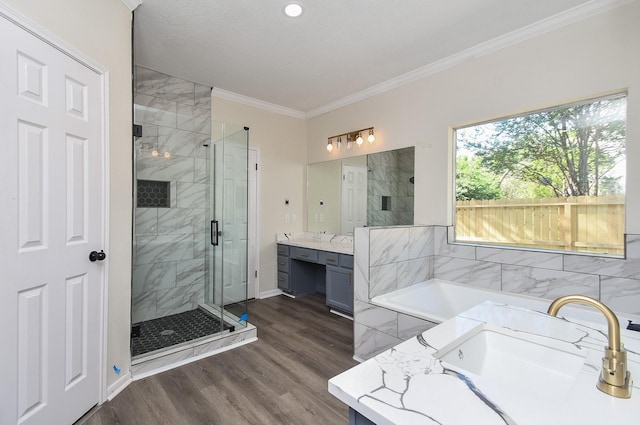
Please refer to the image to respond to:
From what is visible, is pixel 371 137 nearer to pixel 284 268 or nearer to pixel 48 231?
pixel 284 268

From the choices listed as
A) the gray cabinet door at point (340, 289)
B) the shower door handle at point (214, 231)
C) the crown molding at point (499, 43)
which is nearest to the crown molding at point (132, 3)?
the shower door handle at point (214, 231)

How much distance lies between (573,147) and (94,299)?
3.58m

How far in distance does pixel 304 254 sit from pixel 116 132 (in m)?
2.51

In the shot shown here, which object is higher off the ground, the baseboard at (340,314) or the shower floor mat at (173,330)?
the shower floor mat at (173,330)

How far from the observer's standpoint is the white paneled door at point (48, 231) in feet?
4.58

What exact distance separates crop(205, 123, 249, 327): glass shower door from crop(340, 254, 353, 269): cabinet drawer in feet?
3.53

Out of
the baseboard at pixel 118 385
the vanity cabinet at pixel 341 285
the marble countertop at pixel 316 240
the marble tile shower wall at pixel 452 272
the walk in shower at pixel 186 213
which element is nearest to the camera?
the baseboard at pixel 118 385

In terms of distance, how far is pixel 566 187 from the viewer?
7.98ft

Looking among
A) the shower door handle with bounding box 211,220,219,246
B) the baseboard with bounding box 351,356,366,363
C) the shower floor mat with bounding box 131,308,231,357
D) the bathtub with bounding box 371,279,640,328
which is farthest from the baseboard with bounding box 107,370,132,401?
the bathtub with bounding box 371,279,640,328

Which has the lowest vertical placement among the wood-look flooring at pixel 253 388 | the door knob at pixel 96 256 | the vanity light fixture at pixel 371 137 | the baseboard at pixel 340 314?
the wood-look flooring at pixel 253 388

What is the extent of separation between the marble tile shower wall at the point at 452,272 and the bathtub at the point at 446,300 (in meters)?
0.05

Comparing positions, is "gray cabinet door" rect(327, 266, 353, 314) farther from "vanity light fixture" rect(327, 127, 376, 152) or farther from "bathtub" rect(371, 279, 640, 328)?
"vanity light fixture" rect(327, 127, 376, 152)

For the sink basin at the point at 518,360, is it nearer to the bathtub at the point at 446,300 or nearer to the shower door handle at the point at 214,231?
the bathtub at the point at 446,300

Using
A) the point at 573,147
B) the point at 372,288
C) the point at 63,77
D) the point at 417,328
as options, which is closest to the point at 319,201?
the point at 372,288
